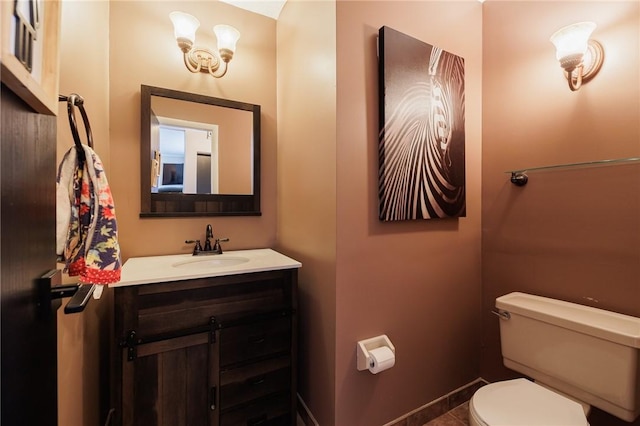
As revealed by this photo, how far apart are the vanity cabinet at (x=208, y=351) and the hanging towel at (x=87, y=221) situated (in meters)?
0.38

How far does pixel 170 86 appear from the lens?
5.50 ft

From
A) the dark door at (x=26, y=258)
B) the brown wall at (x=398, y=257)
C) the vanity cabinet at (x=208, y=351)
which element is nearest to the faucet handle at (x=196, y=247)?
the vanity cabinet at (x=208, y=351)

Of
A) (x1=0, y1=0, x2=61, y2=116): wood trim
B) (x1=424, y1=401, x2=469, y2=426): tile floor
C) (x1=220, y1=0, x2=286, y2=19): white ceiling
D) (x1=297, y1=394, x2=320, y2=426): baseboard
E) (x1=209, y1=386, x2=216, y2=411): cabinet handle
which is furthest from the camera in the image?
(x1=220, y1=0, x2=286, y2=19): white ceiling

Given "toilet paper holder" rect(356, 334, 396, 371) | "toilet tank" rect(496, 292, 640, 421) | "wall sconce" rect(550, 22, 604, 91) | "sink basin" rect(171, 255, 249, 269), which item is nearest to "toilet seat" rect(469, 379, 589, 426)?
"toilet tank" rect(496, 292, 640, 421)

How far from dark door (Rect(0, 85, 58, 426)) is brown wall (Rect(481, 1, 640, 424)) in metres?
2.03

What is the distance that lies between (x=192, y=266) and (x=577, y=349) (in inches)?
77.3

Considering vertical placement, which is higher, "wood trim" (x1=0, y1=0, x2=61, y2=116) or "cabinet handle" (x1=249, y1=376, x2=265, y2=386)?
"wood trim" (x1=0, y1=0, x2=61, y2=116)

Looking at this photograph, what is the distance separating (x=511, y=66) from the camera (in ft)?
5.37

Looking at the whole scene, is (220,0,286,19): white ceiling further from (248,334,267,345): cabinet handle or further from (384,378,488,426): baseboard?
(384,378,488,426): baseboard

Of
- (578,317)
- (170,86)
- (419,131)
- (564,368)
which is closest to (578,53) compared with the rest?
(419,131)

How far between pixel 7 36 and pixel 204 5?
179cm

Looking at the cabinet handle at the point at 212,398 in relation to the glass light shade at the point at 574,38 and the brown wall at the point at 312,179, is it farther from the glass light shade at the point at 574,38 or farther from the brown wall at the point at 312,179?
the glass light shade at the point at 574,38

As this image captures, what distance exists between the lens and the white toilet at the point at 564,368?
107 cm

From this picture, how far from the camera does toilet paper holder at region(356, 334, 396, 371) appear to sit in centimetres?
129
